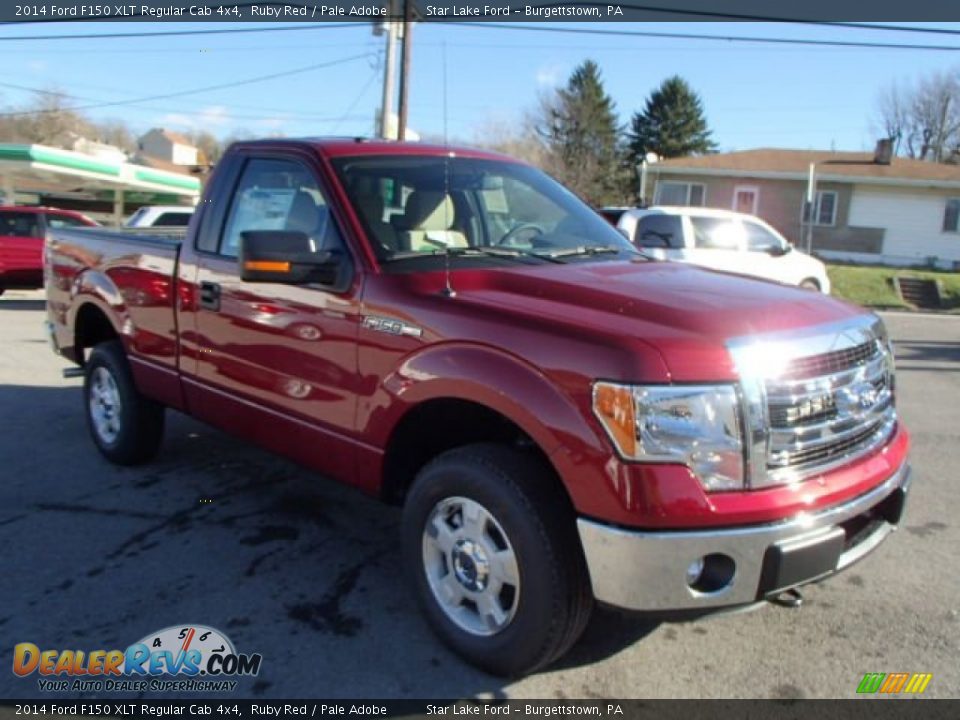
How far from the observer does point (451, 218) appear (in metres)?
3.77

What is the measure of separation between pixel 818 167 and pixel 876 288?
38.3 feet

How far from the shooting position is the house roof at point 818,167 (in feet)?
98.4

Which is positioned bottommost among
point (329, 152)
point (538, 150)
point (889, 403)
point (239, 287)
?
point (889, 403)

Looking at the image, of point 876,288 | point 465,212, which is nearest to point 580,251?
point 465,212

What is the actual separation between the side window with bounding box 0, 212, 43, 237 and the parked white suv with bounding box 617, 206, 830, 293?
10735mm

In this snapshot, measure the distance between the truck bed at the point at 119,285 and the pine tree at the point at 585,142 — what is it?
141 feet

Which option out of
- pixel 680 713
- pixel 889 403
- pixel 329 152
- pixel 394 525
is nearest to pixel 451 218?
pixel 329 152

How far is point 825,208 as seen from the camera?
31391 millimetres

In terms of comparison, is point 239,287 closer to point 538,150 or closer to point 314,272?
point 314,272

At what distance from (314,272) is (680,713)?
2.21 m

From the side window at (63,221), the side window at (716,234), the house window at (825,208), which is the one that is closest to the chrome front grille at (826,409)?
the side window at (716,234)

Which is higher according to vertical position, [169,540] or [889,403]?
[889,403]

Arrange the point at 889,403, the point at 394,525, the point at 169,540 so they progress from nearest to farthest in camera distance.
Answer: the point at 889,403, the point at 169,540, the point at 394,525

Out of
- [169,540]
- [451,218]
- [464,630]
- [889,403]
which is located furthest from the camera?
[169,540]
